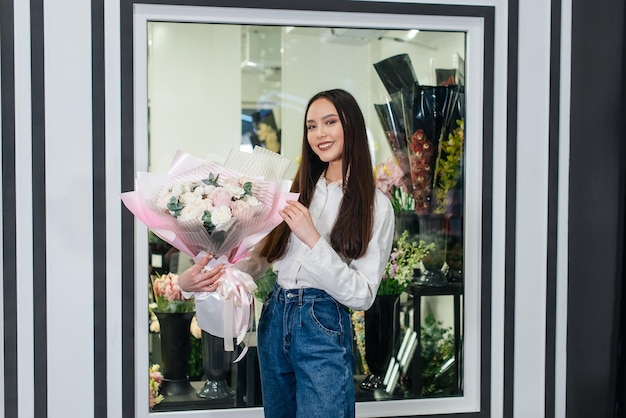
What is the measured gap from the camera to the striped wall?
8.17 ft

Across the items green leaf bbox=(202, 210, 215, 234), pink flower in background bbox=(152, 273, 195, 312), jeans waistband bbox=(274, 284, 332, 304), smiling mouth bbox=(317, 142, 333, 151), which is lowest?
pink flower in background bbox=(152, 273, 195, 312)

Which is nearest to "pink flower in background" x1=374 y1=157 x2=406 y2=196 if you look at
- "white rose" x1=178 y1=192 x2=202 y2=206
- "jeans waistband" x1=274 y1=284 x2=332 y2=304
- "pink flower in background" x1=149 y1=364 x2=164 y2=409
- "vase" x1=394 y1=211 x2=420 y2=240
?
"vase" x1=394 y1=211 x2=420 y2=240

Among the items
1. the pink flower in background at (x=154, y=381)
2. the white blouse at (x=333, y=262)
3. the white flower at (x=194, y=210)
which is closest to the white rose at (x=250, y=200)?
the white flower at (x=194, y=210)

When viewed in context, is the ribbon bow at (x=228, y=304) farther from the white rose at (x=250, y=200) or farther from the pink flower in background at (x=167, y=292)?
the pink flower in background at (x=167, y=292)

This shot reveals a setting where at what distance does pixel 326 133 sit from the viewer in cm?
226

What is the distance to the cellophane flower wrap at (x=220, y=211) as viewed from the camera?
1.95 meters

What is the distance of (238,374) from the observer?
9.04 feet

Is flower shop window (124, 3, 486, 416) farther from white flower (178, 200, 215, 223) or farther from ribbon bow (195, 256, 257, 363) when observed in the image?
white flower (178, 200, 215, 223)

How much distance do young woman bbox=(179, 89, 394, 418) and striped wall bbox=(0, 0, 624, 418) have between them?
602mm
